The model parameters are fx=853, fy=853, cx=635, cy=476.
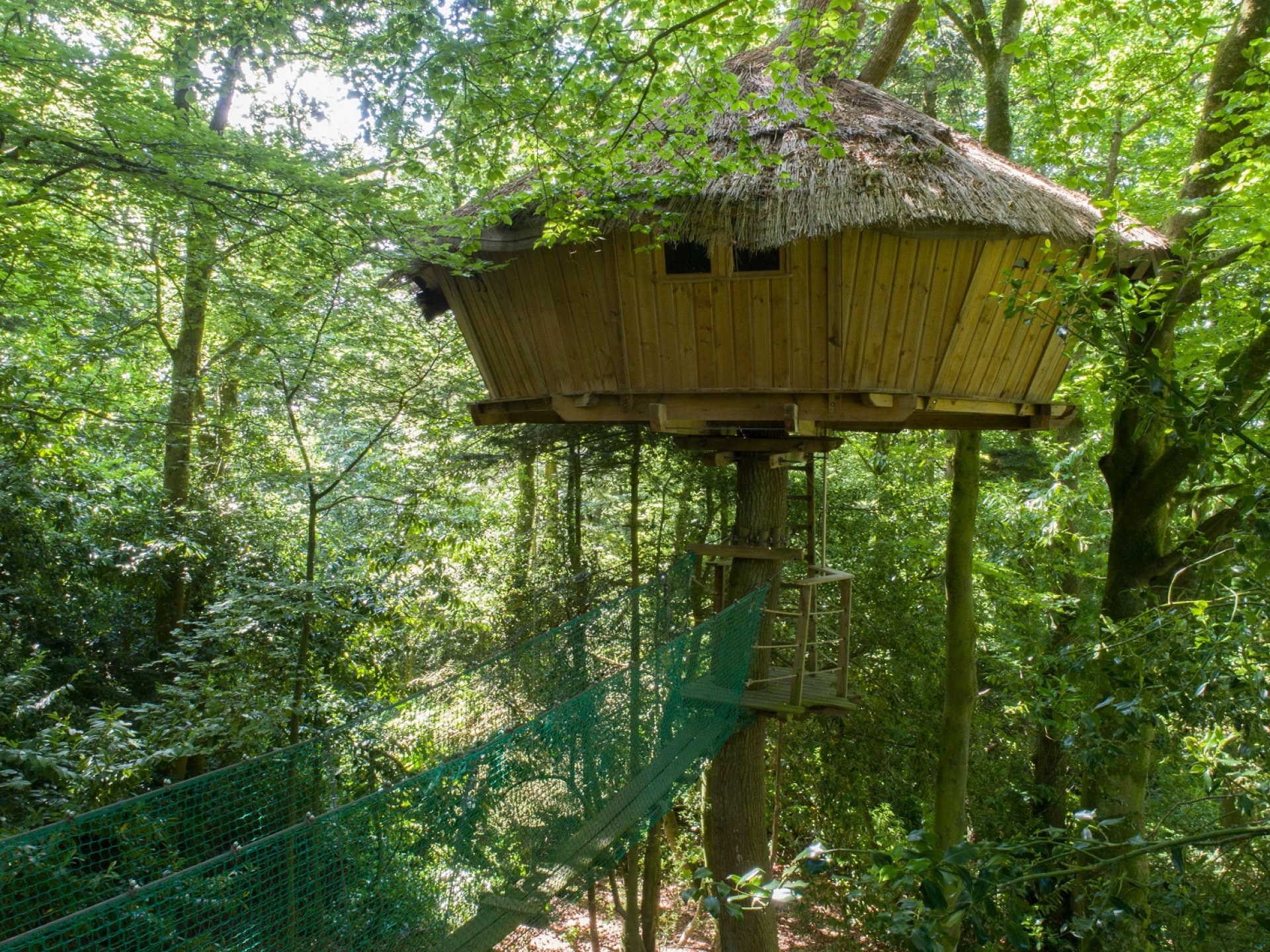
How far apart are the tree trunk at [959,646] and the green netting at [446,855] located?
2.85 m

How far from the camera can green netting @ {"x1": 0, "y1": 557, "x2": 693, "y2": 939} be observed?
10.4 feet

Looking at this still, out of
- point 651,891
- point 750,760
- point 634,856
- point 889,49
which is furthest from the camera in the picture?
point 651,891

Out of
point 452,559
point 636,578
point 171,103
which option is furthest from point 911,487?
point 171,103

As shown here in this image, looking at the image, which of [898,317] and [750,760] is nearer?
[898,317]

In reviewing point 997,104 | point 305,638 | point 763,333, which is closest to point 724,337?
point 763,333

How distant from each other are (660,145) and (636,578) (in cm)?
474

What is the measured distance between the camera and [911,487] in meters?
8.41

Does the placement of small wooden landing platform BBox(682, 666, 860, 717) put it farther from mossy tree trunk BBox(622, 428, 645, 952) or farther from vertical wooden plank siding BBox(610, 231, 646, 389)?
vertical wooden plank siding BBox(610, 231, 646, 389)

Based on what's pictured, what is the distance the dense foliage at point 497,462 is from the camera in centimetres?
236

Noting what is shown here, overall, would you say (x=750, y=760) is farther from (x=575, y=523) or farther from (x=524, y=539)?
(x=524, y=539)

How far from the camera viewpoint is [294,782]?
370cm

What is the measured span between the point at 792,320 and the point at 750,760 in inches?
127

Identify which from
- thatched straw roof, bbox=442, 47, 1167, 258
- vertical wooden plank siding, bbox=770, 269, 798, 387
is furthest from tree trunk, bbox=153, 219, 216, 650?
vertical wooden plank siding, bbox=770, 269, 798, 387

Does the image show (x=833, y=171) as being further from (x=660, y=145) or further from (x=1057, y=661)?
(x=1057, y=661)
